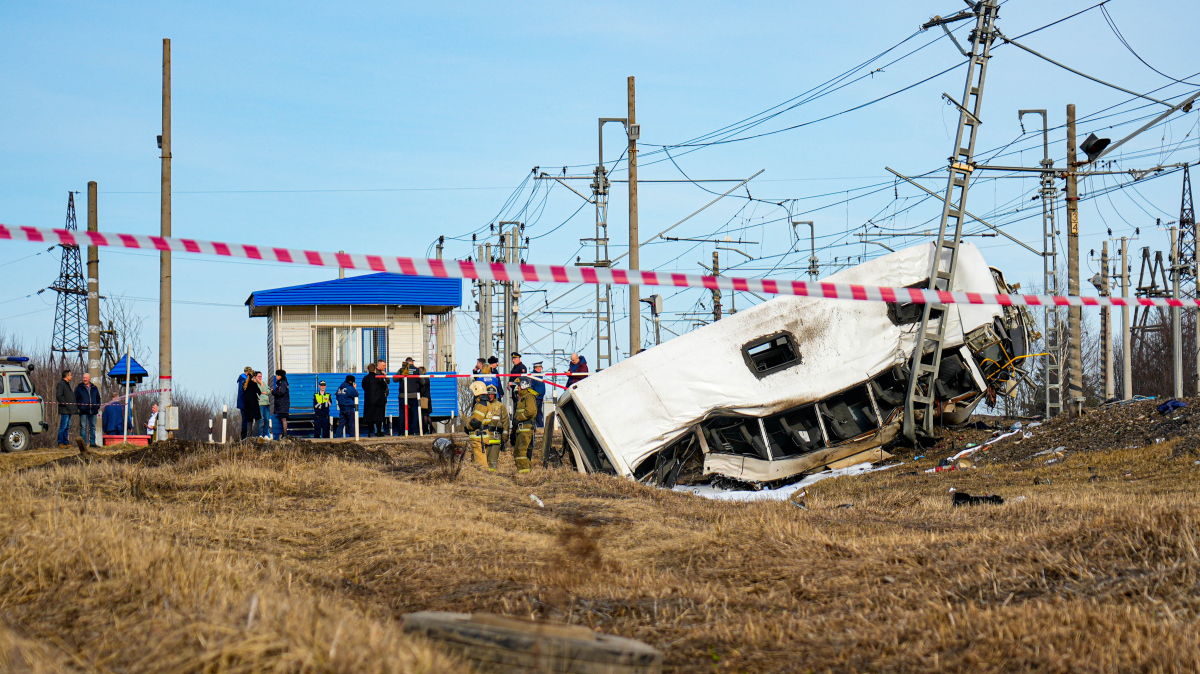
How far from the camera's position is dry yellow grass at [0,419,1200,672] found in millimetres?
3666

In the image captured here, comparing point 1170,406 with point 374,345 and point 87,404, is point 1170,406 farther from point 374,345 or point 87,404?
point 87,404

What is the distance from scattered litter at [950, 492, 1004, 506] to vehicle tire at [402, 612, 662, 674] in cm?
704

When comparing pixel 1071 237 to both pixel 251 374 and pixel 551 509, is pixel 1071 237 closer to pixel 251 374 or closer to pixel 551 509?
pixel 551 509

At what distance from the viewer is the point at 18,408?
65.9ft

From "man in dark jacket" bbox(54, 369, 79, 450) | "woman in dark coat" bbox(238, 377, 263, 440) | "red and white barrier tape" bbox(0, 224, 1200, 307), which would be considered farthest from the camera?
"man in dark jacket" bbox(54, 369, 79, 450)

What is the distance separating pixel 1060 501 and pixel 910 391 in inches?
236

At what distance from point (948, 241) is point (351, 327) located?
1519 cm

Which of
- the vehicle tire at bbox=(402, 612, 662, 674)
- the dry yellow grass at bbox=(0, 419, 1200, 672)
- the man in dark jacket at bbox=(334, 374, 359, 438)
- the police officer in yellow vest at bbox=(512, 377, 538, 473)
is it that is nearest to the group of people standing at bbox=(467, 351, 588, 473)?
the police officer in yellow vest at bbox=(512, 377, 538, 473)

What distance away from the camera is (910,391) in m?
15.0

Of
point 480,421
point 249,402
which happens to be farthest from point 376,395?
point 480,421

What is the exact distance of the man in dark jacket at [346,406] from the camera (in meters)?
21.0

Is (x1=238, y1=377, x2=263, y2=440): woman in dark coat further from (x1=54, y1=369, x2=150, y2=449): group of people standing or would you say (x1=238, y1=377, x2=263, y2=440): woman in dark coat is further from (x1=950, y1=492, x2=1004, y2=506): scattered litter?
(x1=950, y1=492, x2=1004, y2=506): scattered litter

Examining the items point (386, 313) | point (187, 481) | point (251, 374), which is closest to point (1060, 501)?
point (187, 481)

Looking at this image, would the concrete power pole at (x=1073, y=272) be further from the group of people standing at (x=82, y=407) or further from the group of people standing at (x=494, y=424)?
the group of people standing at (x=82, y=407)
